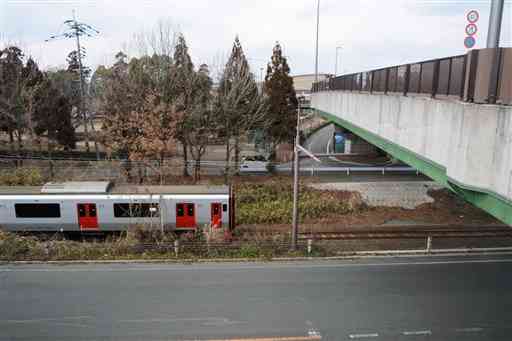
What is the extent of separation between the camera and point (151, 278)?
482 inches

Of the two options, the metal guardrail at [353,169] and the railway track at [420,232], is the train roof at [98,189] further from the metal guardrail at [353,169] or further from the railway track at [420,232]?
the metal guardrail at [353,169]

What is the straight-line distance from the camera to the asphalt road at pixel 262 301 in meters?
9.19

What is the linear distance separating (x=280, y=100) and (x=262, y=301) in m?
24.7

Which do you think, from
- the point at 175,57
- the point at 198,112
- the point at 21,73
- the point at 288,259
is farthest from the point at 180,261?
the point at 21,73

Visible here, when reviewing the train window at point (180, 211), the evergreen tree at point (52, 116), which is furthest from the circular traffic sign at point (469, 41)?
the evergreen tree at point (52, 116)

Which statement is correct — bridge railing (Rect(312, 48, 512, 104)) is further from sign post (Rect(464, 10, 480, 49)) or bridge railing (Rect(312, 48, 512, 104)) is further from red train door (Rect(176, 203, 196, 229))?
red train door (Rect(176, 203, 196, 229))

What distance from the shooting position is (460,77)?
8234mm

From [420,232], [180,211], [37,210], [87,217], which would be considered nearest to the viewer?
[37,210]

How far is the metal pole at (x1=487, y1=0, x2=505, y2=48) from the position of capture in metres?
7.06

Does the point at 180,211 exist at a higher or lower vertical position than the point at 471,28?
lower

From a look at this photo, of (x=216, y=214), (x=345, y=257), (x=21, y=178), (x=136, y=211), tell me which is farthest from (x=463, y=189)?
(x=21, y=178)

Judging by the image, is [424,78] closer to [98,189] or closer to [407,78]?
[407,78]

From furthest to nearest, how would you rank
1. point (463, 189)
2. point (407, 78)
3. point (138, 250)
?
point (138, 250)
point (407, 78)
point (463, 189)

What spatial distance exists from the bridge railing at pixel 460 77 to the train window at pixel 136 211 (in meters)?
10.9
